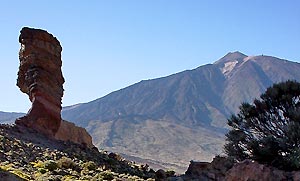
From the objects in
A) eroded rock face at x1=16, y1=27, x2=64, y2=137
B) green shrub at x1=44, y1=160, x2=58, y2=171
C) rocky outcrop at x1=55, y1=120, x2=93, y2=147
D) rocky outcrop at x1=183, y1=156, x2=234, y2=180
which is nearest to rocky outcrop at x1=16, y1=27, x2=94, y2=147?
eroded rock face at x1=16, y1=27, x2=64, y2=137

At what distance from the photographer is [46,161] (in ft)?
65.5

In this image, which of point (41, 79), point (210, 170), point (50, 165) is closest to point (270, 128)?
point (210, 170)

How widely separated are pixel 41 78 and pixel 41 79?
0.19 ft

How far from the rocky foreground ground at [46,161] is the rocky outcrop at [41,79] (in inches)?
39.5

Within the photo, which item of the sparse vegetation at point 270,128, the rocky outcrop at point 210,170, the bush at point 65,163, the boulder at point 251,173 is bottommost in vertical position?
the boulder at point 251,173

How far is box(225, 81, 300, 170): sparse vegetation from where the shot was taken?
21781 millimetres

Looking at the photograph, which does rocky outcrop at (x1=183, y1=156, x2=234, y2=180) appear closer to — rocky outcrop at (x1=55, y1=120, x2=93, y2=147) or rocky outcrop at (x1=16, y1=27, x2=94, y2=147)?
rocky outcrop at (x1=16, y1=27, x2=94, y2=147)

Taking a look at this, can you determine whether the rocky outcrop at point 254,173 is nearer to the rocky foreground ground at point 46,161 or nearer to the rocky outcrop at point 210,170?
the rocky outcrop at point 210,170

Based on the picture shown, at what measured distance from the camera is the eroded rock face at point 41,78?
26516 millimetres

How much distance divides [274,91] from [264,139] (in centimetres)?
354

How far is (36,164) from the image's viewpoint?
19484 millimetres

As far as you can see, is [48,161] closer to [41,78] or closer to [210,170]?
[210,170]

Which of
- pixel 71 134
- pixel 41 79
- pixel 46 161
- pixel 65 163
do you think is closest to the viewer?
pixel 46 161

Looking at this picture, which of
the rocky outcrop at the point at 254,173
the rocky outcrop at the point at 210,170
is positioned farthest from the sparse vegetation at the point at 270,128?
the rocky outcrop at the point at 254,173
